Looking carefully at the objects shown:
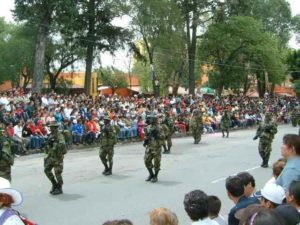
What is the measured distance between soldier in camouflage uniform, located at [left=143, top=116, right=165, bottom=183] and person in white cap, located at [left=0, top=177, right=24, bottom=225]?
988 cm

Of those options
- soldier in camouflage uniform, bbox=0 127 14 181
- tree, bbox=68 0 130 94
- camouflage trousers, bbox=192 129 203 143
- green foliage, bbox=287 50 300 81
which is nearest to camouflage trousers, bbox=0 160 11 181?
soldier in camouflage uniform, bbox=0 127 14 181

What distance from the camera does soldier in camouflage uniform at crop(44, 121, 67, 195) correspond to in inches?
481

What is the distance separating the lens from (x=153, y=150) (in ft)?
46.9

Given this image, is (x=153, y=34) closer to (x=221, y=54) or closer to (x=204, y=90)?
(x=221, y=54)

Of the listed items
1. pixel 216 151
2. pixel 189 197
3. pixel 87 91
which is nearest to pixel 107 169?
pixel 216 151

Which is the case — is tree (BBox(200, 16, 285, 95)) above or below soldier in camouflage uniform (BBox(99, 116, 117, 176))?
above

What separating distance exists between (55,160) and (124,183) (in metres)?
2.29

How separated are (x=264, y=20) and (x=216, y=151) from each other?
1999 inches

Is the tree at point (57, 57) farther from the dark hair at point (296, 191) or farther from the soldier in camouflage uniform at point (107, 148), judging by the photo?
the dark hair at point (296, 191)

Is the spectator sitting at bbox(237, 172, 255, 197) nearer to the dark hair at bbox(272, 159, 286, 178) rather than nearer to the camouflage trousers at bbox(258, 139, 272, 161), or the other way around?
the dark hair at bbox(272, 159, 286, 178)

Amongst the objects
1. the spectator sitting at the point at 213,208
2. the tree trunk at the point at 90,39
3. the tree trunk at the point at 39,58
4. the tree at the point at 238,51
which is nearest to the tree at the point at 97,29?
the tree trunk at the point at 90,39

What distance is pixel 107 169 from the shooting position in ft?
50.6

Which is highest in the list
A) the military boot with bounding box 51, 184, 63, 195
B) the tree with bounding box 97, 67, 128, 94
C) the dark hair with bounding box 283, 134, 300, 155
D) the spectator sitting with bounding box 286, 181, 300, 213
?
the tree with bounding box 97, 67, 128, 94

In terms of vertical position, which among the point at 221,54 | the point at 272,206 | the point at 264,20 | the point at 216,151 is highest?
the point at 264,20
